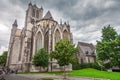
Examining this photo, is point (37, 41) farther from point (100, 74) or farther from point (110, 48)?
Answer: point (100, 74)

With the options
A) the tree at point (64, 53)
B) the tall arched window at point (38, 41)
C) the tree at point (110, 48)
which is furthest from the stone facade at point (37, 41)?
the tree at point (64, 53)

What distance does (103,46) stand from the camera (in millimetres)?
32375

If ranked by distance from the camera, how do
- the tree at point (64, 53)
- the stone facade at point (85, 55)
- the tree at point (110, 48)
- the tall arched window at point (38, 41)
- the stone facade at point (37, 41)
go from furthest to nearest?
1. the stone facade at point (85, 55)
2. the tall arched window at point (38, 41)
3. the stone facade at point (37, 41)
4. the tree at point (110, 48)
5. the tree at point (64, 53)

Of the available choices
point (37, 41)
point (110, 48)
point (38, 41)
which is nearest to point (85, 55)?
point (110, 48)

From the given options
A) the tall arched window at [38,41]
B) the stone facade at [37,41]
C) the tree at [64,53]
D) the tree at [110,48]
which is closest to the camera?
the tree at [64,53]

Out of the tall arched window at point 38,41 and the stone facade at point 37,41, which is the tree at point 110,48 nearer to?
the stone facade at point 37,41

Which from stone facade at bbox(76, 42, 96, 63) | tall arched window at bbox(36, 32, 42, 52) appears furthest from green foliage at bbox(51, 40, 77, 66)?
stone facade at bbox(76, 42, 96, 63)

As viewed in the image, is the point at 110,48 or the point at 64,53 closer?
the point at 64,53

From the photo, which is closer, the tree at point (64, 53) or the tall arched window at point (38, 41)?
the tree at point (64, 53)

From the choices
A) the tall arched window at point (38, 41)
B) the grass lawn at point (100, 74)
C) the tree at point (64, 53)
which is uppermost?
the tall arched window at point (38, 41)

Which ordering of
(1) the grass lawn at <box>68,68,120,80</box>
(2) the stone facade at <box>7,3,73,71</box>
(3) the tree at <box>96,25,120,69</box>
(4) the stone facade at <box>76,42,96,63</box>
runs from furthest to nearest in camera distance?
(4) the stone facade at <box>76,42,96,63</box>, (2) the stone facade at <box>7,3,73,71</box>, (3) the tree at <box>96,25,120,69</box>, (1) the grass lawn at <box>68,68,120,80</box>

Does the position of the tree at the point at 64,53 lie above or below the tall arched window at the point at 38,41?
below

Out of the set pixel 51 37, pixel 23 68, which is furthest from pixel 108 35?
pixel 23 68

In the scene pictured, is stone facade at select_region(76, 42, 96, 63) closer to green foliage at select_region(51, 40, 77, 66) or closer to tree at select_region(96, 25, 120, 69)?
tree at select_region(96, 25, 120, 69)
